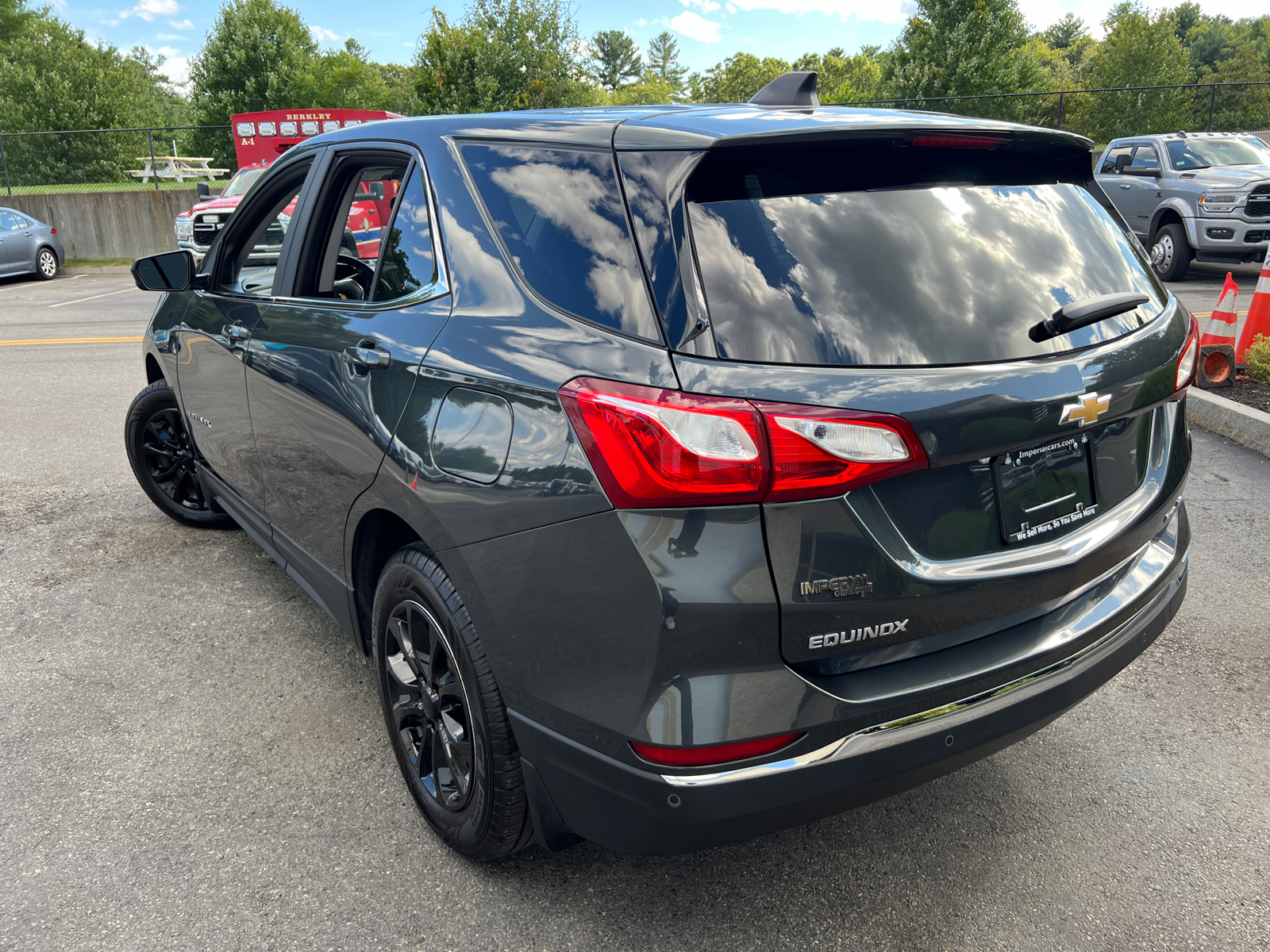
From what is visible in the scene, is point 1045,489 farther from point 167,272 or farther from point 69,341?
point 69,341

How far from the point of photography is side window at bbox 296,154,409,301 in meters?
2.91

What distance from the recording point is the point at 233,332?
11.0ft

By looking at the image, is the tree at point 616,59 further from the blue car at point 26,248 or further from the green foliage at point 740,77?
the blue car at point 26,248

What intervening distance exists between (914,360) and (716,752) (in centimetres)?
82

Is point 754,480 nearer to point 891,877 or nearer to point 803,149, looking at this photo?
point 803,149

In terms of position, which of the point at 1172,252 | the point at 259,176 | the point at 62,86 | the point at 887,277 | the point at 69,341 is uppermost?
the point at 62,86

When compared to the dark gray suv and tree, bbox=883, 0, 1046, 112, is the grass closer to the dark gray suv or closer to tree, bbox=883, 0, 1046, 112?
tree, bbox=883, 0, 1046, 112

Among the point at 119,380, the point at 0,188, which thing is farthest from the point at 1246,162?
the point at 0,188

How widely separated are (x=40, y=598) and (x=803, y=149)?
12.3 ft

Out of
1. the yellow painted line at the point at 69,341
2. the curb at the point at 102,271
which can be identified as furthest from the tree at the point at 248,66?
the yellow painted line at the point at 69,341

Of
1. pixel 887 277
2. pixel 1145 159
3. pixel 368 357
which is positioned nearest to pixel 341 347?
pixel 368 357

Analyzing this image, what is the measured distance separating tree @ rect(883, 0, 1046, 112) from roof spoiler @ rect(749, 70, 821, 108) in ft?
97.6

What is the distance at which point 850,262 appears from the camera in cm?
186

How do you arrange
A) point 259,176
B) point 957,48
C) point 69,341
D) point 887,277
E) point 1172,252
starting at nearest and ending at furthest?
point 887,277 < point 259,176 < point 69,341 < point 1172,252 < point 957,48
